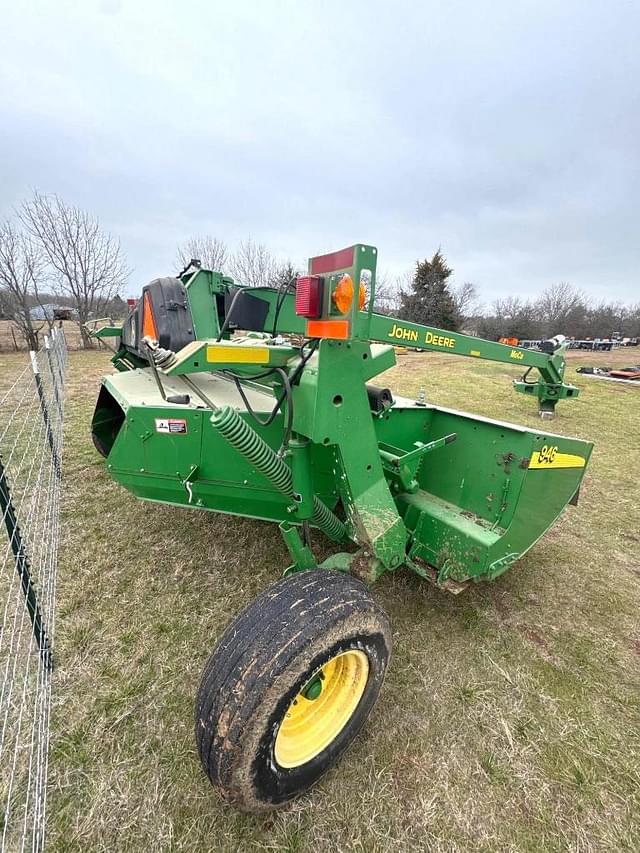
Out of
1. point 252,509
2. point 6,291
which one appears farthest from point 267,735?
point 6,291

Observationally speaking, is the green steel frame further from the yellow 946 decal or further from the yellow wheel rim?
the yellow wheel rim

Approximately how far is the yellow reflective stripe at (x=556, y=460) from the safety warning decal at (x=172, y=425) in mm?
2093

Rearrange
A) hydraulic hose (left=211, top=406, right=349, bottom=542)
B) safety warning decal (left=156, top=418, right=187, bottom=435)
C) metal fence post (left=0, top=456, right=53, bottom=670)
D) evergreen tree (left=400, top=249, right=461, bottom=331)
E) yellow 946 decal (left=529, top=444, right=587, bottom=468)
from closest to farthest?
hydraulic hose (left=211, top=406, right=349, bottom=542) → metal fence post (left=0, top=456, right=53, bottom=670) → yellow 946 decal (left=529, top=444, right=587, bottom=468) → safety warning decal (left=156, top=418, right=187, bottom=435) → evergreen tree (left=400, top=249, right=461, bottom=331)

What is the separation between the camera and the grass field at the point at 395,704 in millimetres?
1653

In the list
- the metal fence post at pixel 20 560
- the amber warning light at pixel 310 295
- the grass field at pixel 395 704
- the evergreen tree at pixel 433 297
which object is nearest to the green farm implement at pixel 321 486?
the amber warning light at pixel 310 295

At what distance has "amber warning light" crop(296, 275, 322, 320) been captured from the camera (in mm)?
1677

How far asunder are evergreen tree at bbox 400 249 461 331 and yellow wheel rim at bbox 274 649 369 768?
1185 inches

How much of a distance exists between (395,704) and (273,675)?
105cm

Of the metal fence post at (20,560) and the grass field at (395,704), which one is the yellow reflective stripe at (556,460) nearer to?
the grass field at (395,704)

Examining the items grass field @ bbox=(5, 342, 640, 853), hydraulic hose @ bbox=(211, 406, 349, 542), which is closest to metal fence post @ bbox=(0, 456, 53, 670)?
grass field @ bbox=(5, 342, 640, 853)

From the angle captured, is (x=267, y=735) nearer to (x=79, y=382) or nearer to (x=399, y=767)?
(x=399, y=767)

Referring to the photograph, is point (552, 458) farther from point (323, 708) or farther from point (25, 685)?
point (25, 685)

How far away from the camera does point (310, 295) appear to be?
169cm

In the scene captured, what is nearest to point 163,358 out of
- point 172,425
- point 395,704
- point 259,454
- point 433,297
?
point 259,454
